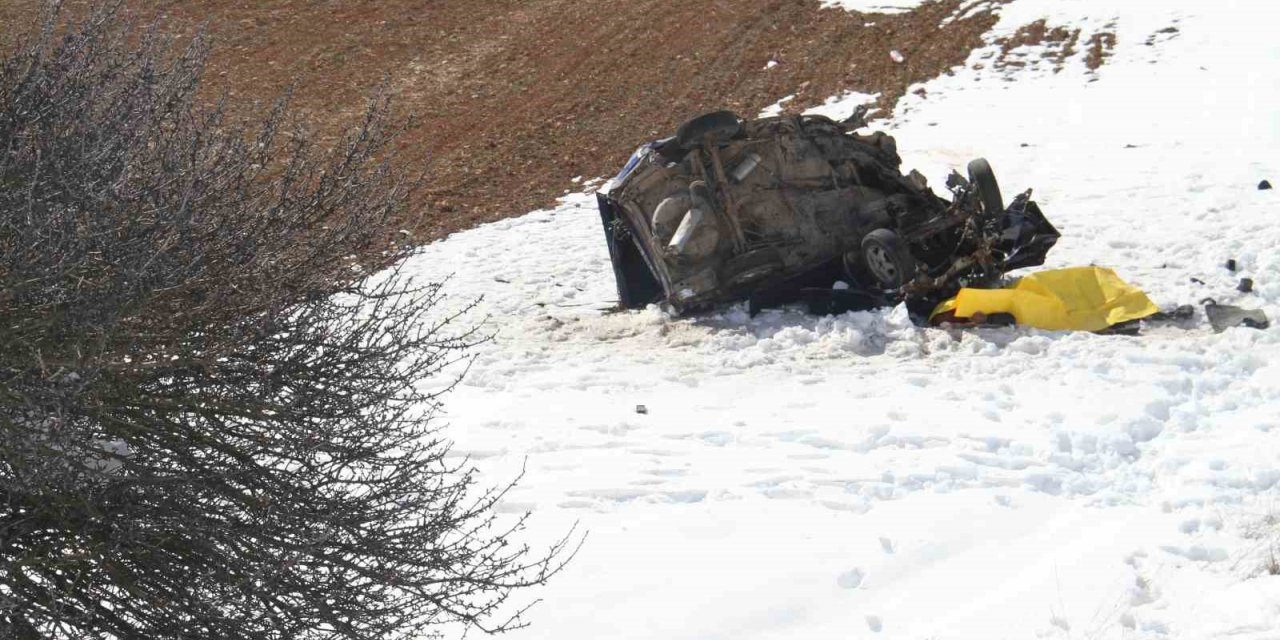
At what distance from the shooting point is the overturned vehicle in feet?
38.5

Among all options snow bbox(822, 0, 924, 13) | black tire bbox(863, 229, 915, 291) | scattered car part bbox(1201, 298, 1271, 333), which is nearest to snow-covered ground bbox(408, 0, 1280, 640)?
scattered car part bbox(1201, 298, 1271, 333)

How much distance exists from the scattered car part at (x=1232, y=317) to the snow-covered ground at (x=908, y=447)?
13cm

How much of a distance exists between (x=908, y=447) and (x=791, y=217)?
11.0ft

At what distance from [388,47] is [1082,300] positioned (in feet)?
59.9

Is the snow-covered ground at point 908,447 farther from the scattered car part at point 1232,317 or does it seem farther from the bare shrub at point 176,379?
the bare shrub at point 176,379

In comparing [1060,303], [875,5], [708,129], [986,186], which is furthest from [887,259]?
[875,5]

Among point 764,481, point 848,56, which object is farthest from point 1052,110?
point 764,481

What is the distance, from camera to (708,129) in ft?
38.9

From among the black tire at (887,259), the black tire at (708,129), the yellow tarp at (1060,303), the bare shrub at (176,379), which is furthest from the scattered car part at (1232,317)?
the bare shrub at (176,379)

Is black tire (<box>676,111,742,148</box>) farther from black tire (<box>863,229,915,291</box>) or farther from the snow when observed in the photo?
the snow

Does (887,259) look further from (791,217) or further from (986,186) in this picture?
(986,186)

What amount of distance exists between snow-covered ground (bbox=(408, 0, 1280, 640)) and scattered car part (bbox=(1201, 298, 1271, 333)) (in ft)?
0.43

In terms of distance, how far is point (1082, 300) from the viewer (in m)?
11.3

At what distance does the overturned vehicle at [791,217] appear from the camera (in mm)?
11742
